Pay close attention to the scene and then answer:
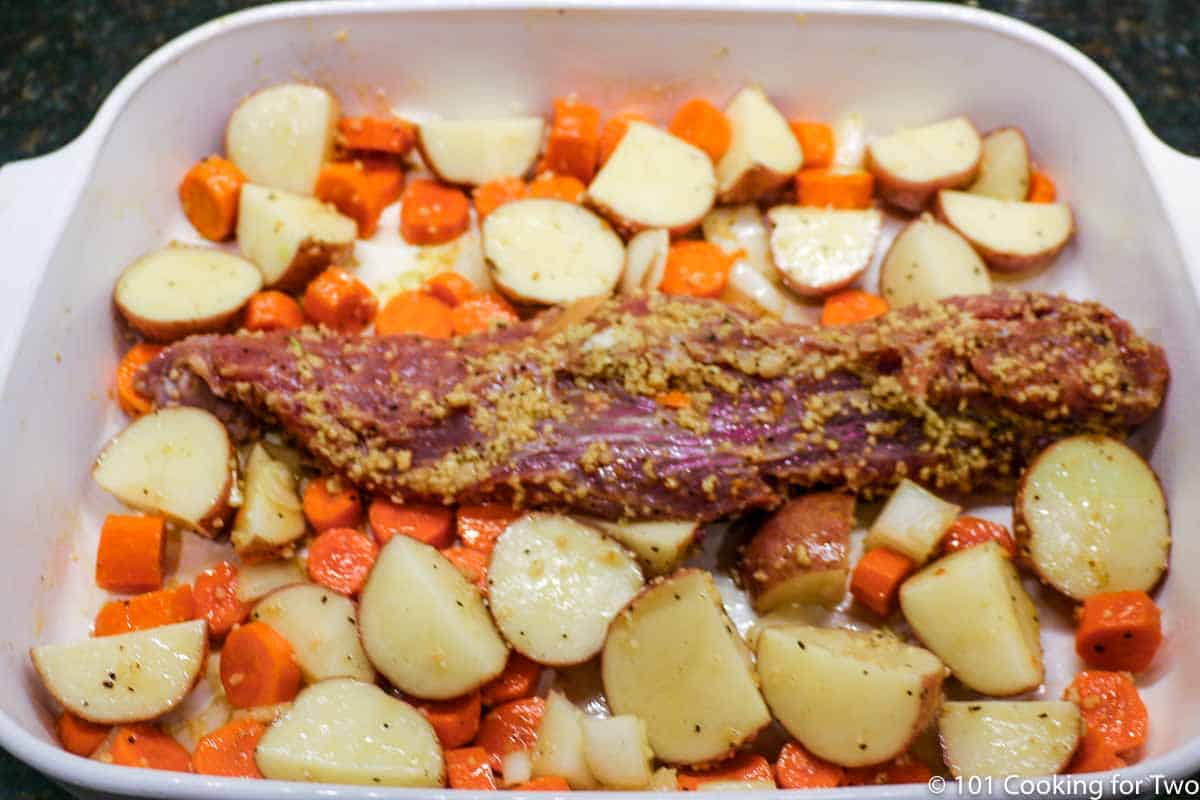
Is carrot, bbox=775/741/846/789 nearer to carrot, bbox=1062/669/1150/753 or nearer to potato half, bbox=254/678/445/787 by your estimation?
carrot, bbox=1062/669/1150/753

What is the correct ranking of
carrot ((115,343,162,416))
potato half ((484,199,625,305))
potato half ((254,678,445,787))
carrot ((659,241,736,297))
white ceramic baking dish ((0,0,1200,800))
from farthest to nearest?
1. carrot ((659,241,736,297))
2. potato half ((484,199,625,305))
3. carrot ((115,343,162,416))
4. white ceramic baking dish ((0,0,1200,800))
5. potato half ((254,678,445,787))

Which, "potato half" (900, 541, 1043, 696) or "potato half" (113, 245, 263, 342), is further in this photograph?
"potato half" (113, 245, 263, 342)

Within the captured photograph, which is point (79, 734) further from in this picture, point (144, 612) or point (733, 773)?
point (733, 773)

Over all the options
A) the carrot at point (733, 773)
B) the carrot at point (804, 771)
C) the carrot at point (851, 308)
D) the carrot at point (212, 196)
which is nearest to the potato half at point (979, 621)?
the carrot at point (804, 771)

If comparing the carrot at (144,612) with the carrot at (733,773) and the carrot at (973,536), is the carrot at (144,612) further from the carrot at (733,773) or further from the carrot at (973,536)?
the carrot at (973,536)

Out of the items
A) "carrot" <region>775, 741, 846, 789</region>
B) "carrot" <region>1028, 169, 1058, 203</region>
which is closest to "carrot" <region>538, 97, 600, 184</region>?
"carrot" <region>1028, 169, 1058, 203</region>
